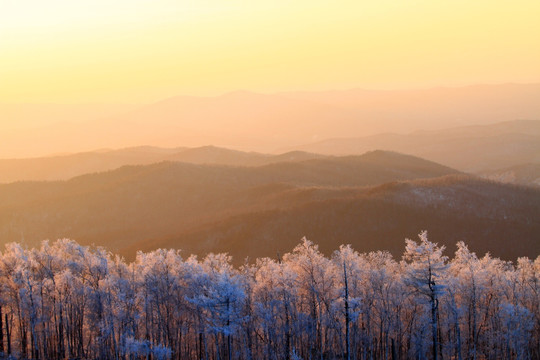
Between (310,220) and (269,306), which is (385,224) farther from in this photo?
(269,306)

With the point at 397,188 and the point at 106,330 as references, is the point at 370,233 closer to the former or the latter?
the point at 397,188

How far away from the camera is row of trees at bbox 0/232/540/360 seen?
2184 inches

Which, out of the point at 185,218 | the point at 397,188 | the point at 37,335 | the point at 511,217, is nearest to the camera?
the point at 37,335

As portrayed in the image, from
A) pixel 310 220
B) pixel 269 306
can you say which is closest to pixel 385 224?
pixel 310 220

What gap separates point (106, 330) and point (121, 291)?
169 inches

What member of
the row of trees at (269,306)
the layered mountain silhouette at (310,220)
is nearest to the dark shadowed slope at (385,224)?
the layered mountain silhouette at (310,220)

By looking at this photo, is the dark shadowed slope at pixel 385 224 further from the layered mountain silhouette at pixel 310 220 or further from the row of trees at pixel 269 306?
the row of trees at pixel 269 306

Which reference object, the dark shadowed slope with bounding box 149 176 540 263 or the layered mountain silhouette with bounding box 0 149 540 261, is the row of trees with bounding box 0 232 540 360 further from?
the layered mountain silhouette with bounding box 0 149 540 261

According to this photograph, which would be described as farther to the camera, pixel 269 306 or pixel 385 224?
pixel 385 224

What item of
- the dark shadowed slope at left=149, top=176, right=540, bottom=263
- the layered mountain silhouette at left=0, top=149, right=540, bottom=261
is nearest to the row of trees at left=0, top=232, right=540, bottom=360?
the dark shadowed slope at left=149, top=176, right=540, bottom=263

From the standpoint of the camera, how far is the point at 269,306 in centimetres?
5547

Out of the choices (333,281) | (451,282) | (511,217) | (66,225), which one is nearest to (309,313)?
(333,281)

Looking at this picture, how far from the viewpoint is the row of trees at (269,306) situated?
182 feet

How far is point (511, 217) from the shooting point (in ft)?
463
